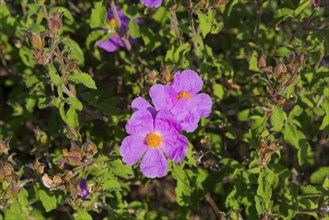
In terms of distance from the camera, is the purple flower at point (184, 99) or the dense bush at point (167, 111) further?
the dense bush at point (167, 111)

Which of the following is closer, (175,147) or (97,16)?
(175,147)

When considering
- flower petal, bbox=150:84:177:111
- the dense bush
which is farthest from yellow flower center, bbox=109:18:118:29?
flower petal, bbox=150:84:177:111

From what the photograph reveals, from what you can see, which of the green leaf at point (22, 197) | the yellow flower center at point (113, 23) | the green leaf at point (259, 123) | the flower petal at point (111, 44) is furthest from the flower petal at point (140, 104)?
the flower petal at point (111, 44)

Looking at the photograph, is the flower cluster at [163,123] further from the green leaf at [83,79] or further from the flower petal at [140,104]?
the green leaf at [83,79]

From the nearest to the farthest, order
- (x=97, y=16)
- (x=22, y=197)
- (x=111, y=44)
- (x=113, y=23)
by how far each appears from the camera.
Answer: (x=22, y=197) → (x=97, y=16) → (x=113, y=23) → (x=111, y=44)

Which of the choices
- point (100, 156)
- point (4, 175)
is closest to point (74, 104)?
point (100, 156)

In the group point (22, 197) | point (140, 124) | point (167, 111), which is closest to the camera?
point (167, 111)

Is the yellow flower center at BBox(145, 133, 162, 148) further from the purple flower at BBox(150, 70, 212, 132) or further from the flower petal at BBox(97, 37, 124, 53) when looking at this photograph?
the flower petal at BBox(97, 37, 124, 53)

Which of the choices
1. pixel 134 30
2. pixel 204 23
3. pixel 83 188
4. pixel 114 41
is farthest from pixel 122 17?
pixel 83 188

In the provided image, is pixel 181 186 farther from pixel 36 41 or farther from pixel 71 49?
pixel 36 41
